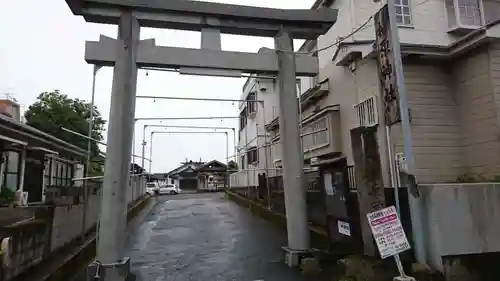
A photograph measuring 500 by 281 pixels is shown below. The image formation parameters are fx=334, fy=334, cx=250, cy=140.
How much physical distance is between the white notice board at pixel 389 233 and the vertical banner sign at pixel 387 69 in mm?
1839

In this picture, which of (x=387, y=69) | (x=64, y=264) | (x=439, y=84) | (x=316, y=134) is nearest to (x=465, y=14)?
(x=439, y=84)

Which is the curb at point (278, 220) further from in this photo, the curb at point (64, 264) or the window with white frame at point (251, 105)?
the window with white frame at point (251, 105)

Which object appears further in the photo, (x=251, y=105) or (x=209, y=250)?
(x=251, y=105)

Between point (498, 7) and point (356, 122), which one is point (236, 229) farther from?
point (498, 7)

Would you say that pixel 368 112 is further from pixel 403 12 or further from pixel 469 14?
pixel 469 14

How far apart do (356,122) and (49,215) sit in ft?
29.9

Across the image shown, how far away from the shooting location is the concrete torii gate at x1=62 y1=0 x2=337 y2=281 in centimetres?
711

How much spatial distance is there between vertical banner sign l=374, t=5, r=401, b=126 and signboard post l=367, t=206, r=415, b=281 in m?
1.85

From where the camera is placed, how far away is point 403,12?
1153cm

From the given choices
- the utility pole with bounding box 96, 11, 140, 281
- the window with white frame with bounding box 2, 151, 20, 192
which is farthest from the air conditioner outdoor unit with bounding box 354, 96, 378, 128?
the window with white frame with bounding box 2, 151, 20, 192

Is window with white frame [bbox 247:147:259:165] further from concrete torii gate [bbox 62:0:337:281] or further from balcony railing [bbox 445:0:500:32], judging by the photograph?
concrete torii gate [bbox 62:0:337:281]

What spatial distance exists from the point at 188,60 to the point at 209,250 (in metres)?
5.46

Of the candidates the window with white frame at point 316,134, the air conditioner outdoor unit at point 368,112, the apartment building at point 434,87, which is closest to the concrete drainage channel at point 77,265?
the apartment building at point 434,87

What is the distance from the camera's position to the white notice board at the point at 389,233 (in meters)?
5.35
